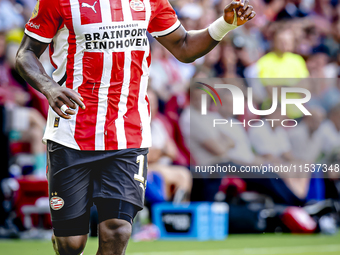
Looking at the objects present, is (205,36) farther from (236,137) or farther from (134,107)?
(236,137)

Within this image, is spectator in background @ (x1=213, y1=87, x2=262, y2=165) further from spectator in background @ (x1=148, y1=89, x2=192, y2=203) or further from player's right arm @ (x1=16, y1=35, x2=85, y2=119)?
player's right arm @ (x1=16, y1=35, x2=85, y2=119)

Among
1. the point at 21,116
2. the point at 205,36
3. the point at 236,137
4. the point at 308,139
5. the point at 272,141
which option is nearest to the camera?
the point at 205,36

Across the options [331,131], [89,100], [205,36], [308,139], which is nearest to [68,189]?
[89,100]

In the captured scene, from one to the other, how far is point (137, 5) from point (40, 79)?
81 centimetres

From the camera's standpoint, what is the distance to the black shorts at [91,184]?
3422 mm

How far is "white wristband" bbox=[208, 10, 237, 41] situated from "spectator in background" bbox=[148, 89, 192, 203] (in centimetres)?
397

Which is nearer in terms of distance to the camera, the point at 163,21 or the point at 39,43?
the point at 39,43

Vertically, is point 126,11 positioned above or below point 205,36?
above

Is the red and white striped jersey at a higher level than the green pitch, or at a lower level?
higher

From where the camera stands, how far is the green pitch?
6.29m

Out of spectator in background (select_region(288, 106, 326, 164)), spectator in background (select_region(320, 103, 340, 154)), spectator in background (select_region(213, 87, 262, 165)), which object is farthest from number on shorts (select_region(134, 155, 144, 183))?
spectator in background (select_region(320, 103, 340, 154))

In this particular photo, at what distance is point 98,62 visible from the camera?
345 cm

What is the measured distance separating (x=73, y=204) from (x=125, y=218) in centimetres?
37

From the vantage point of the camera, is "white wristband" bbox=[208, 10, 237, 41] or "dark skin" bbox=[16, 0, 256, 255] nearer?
"dark skin" bbox=[16, 0, 256, 255]
